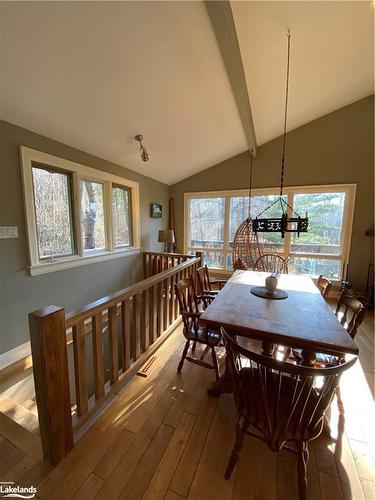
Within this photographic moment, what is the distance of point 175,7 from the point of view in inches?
63.2

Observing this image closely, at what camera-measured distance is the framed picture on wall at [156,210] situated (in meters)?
4.50

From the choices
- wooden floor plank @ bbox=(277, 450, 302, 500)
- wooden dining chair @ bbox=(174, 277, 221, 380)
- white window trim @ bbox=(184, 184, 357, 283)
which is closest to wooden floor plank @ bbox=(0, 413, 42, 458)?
wooden dining chair @ bbox=(174, 277, 221, 380)

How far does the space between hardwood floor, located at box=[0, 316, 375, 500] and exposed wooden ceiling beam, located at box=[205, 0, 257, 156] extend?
9.65 ft

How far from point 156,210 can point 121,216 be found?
948 mm

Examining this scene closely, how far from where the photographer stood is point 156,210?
459 centimetres

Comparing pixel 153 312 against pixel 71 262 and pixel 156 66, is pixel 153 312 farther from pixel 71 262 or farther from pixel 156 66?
pixel 156 66

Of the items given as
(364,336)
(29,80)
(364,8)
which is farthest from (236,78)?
(364,336)

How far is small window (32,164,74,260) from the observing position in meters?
2.51

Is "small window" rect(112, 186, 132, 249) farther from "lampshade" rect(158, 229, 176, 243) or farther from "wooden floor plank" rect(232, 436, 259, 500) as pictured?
"wooden floor plank" rect(232, 436, 259, 500)

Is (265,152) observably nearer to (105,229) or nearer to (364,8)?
(364,8)

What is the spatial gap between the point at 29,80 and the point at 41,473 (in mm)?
2777

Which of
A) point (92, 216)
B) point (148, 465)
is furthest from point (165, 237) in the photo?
point (148, 465)

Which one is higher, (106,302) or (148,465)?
(106,302)

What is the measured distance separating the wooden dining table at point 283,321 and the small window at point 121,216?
8.01 ft
